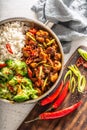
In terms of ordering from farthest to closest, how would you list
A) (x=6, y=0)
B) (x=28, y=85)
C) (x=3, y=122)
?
(x=6, y=0), (x=3, y=122), (x=28, y=85)

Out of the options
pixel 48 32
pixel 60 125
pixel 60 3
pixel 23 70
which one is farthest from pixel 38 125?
pixel 60 3

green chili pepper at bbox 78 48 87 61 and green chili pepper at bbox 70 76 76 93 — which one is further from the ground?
green chili pepper at bbox 78 48 87 61

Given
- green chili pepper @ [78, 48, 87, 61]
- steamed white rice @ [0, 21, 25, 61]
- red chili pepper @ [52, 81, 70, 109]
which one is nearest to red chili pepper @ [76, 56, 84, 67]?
green chili pepper @ [78, 48, 87, 61]

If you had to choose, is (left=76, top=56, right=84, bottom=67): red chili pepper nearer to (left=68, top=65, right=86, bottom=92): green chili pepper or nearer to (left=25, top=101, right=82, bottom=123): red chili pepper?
(left=68, top=65, right=86, bottom=92): green chili pepper

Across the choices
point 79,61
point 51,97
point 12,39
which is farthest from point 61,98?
point 12,39

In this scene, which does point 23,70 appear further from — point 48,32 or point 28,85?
point 48,32
